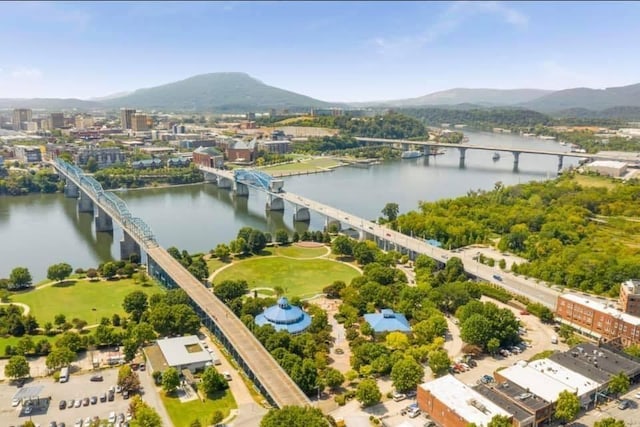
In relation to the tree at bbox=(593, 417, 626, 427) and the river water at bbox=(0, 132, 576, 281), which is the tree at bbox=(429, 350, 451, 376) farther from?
the river water at bbox=(0, 132, 576, 281)

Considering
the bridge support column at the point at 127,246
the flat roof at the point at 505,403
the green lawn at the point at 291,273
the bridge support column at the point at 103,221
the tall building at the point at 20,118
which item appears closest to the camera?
the flat roof at the point at 505,403

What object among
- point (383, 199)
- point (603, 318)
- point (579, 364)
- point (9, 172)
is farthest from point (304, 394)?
point (9, 172)

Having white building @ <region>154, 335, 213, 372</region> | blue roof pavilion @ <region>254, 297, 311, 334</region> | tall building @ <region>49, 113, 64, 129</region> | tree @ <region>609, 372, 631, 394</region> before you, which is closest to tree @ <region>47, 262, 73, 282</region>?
white building @ <region>154, 335, 213, 372</region>

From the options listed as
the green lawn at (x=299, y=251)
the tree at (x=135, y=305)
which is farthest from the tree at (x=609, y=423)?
the green lawn at (x=299, y=251)

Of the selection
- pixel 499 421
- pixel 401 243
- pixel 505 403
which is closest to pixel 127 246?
pixel 401 243

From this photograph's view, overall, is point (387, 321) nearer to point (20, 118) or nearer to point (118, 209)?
point (118, 209)

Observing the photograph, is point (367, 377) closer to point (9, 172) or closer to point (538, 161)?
point (9, 172)

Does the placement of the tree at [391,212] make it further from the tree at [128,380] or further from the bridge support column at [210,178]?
the bridge support column at [210,178]
